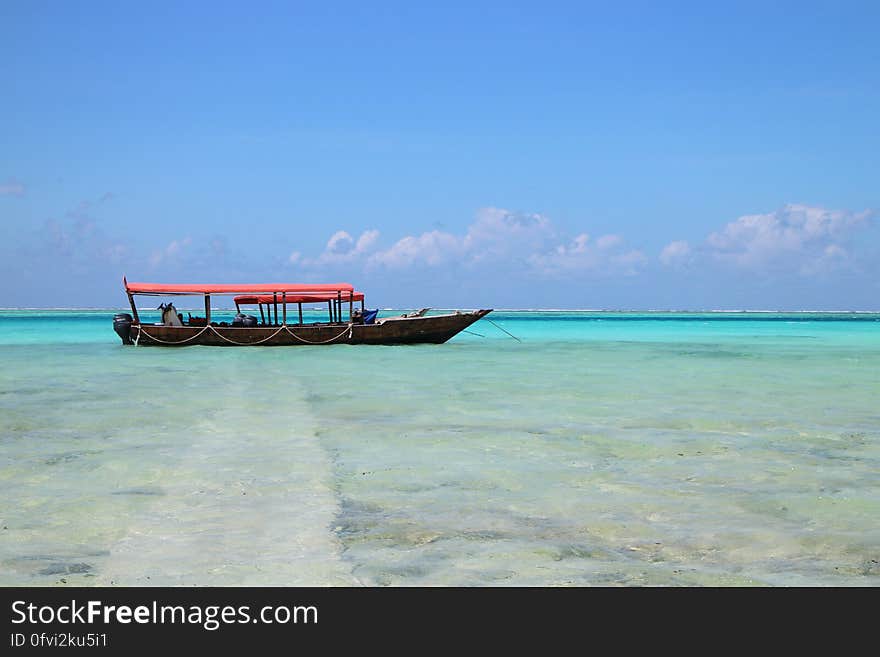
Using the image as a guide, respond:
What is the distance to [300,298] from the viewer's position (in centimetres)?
3155

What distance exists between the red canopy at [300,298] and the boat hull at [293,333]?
1.22 m

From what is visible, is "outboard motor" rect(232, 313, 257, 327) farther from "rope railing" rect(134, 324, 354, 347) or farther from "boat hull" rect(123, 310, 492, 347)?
"rope railing" rect(134, 324, 354, 347)

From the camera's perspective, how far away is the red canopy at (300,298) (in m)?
30.8

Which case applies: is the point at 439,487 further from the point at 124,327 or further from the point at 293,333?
the point at 124,327

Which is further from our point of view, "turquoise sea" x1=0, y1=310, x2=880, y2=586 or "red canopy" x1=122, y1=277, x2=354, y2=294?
A: "red canopy" x1=122, y1=277, x2=354, y2=294

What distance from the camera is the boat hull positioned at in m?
29.6

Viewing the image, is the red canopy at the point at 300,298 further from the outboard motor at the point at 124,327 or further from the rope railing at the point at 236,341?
the outboard motor at the point at 124,327

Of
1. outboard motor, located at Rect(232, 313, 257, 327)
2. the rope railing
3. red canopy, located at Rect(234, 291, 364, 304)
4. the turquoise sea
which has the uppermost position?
red canopy, located at Rect(234, 291, 364, 304)

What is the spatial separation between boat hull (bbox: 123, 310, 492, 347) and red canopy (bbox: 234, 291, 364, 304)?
1.22 metres

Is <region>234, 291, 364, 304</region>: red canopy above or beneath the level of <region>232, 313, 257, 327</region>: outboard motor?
above

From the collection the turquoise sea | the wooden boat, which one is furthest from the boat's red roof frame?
the turquoise sea

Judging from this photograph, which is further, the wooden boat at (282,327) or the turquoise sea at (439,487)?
the wooden boat at (282,327)

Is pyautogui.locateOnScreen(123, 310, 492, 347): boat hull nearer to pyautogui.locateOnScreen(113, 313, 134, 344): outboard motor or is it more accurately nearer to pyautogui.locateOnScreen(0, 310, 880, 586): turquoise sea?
pyautogui.locateOnScreen(113, 313, 134, 344): outboard motor

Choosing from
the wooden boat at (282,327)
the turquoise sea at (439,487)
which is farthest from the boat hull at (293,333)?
the turquoise sea at (439,487)
